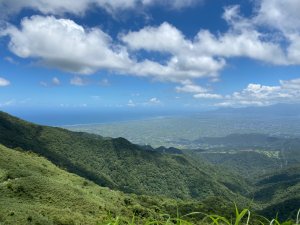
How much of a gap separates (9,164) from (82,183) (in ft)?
74.8

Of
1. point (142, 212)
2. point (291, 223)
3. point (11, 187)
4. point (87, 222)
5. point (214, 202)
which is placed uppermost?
point (291, 223)

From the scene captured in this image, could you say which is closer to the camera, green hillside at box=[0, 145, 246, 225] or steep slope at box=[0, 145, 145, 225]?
→ green hillside at box=[0, 145, 246, 225]

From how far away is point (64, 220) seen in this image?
49938 mm

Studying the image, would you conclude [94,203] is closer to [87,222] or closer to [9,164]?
[87,222]

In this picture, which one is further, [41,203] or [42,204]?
[41,203]

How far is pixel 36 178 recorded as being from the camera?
61.9m

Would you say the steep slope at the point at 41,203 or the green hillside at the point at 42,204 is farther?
the steep slope at the point at 41,203

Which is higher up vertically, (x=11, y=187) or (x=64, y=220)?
(x=11, y=187)

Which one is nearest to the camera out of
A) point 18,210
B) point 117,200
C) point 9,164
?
point 18,210

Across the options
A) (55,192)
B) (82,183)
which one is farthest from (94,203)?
(82,183)

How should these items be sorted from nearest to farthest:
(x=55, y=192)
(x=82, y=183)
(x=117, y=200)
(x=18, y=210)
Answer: (x=18, y=210) → (x=55, y=192) → (x=117, y=200) → (x=82, y=183)

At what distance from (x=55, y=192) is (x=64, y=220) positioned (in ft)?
37.3

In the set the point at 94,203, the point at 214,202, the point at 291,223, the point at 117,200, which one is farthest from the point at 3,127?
the point at 291,223

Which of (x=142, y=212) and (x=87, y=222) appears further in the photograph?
(x=142, y=212)
